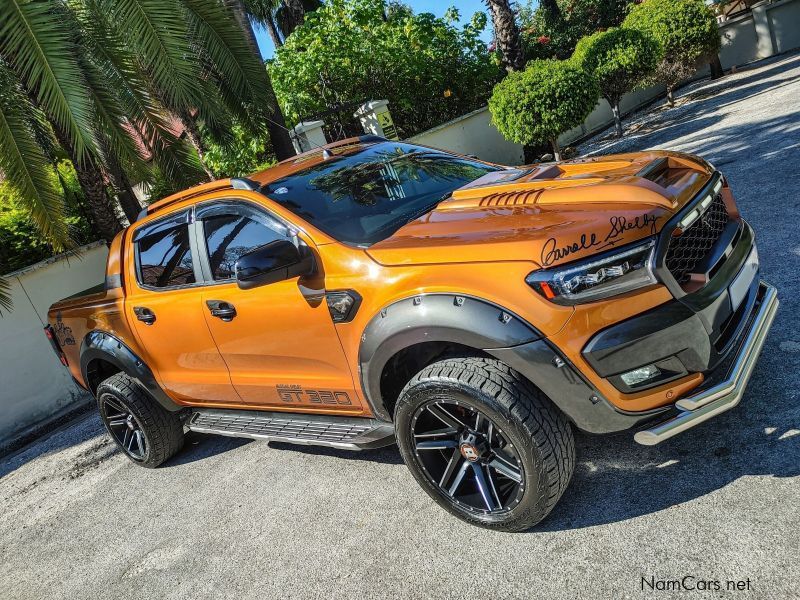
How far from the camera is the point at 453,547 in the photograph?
9.68ft

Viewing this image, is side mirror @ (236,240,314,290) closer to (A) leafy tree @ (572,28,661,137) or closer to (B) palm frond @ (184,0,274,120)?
(B) palm frond @ (184,0,274,120)

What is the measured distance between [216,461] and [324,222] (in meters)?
2.30

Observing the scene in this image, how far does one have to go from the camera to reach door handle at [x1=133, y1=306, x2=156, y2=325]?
4236 millimetres

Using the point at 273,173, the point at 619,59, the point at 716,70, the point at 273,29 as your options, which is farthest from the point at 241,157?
the point at 273,29

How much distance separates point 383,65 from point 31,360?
8720 mm

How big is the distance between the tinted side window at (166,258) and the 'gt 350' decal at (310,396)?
92 centimetres

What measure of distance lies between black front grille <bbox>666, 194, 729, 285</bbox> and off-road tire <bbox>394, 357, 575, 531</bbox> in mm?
767

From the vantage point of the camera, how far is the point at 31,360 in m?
7.45

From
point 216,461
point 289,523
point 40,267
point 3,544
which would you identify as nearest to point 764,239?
point 289,523

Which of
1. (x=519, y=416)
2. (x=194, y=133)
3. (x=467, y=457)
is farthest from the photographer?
(x=194, y=133)

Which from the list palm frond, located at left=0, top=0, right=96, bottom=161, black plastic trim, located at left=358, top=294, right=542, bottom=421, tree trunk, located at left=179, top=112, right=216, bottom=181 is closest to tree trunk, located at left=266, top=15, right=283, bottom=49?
tree trunk, located at left=179, top=112, right=216, bottom=181

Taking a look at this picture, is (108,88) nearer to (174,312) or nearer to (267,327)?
(174,312)

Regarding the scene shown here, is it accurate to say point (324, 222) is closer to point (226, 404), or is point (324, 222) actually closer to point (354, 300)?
point (354, 300)

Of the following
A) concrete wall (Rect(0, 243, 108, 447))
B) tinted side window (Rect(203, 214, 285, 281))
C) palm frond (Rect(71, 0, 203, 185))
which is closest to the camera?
tinted side window (Rect(203, 214, 285, 281))
